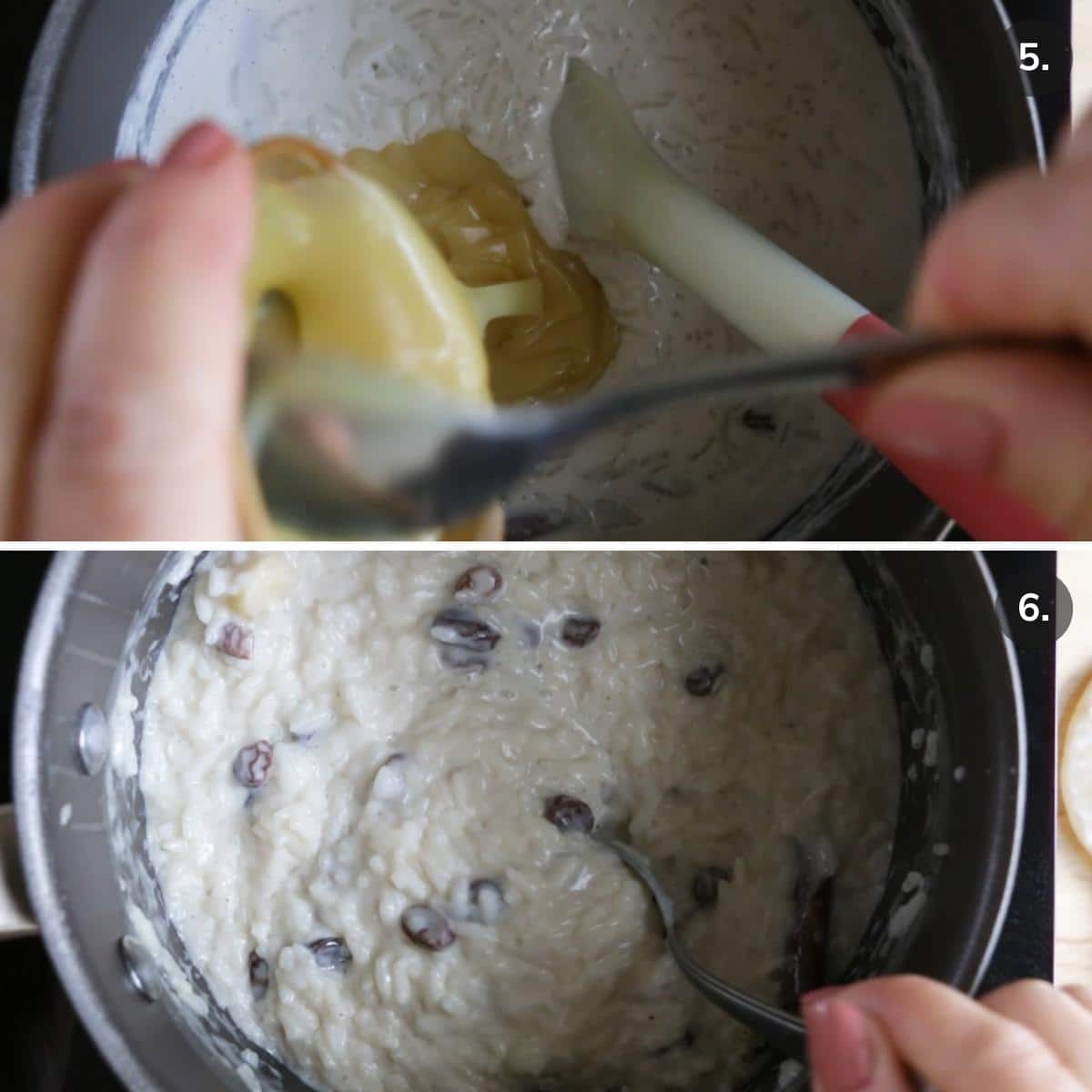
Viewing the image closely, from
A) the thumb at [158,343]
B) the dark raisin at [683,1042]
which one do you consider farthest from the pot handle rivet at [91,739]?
the dark raisin at [683,1042]

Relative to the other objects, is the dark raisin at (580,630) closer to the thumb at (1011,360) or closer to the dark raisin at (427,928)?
the dark raisin at (427,928)

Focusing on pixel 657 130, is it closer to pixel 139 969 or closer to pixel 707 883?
pixel 707 883

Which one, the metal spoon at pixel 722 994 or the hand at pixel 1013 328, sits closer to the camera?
the hand at pixel 1013 328

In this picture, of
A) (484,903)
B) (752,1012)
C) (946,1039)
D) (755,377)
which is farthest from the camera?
(484,903)

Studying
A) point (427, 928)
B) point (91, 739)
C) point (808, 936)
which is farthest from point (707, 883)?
point (91, 739)

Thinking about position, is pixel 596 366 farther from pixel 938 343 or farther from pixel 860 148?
pixel 938 343

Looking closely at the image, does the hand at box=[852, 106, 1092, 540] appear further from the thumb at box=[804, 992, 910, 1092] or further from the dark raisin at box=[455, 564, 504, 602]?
the dark raisin at box=[455, 564, 504, 602]
